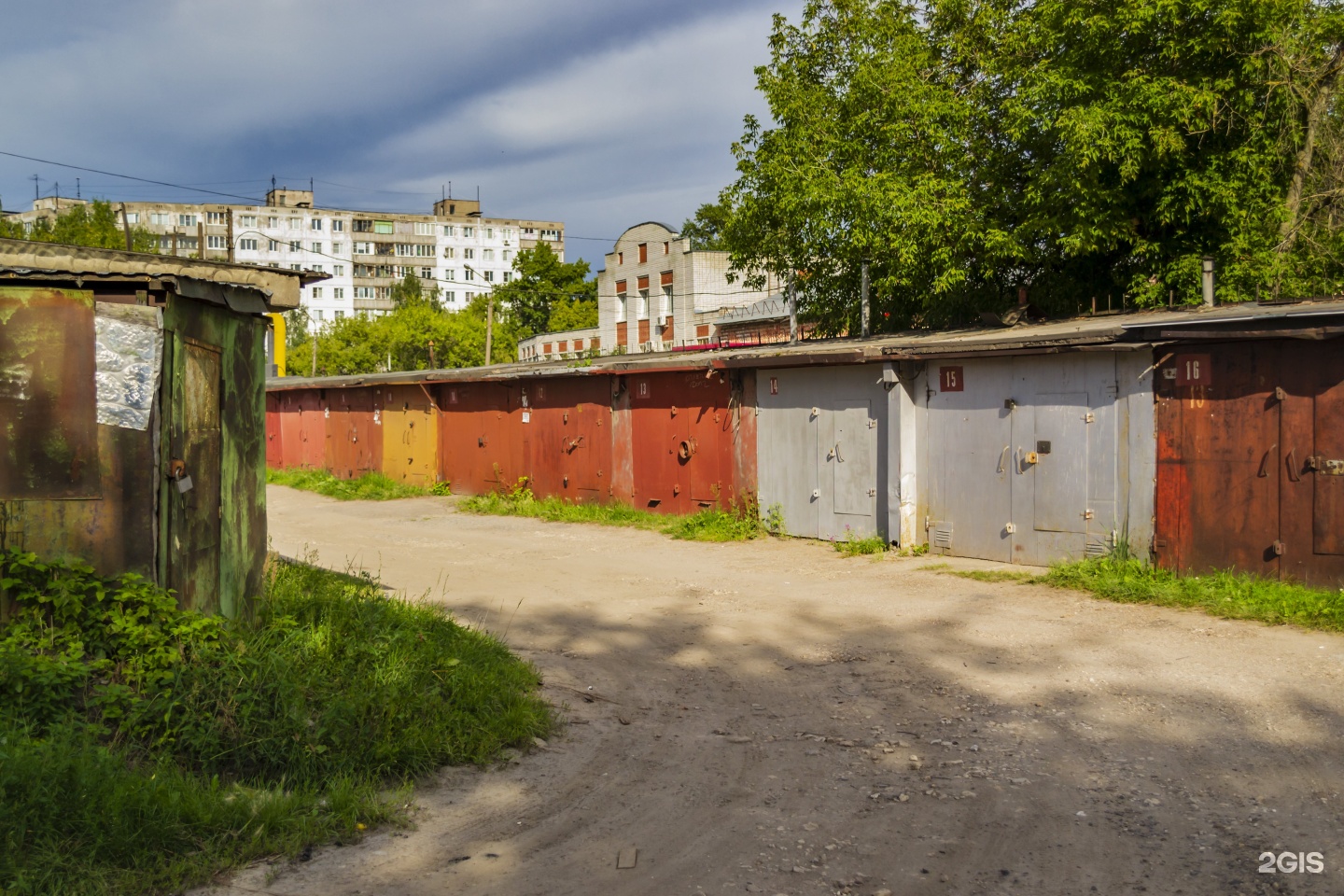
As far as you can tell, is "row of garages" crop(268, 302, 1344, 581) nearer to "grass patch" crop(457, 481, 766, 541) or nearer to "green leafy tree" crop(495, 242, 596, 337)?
"grass patch" crop(457, 481, 766, 541)

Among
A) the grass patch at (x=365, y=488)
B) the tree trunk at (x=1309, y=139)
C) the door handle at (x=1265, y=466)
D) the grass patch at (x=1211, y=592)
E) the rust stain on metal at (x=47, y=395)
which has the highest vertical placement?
the tree trunk at (x=1309, y=139)

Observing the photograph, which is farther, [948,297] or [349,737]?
[948,297]

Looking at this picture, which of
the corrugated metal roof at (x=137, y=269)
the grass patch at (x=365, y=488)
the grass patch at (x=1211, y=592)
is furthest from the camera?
the grass patch at (x=365, y=488)

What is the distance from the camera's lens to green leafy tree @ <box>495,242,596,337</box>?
5969cm

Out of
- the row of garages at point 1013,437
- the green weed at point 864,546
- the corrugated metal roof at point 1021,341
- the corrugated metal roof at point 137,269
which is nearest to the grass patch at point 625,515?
the row of garages at point 1013,437

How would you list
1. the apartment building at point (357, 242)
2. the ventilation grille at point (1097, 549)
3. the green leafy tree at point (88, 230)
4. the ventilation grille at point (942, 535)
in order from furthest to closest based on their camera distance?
the apartment building at point (357, 242), the green leafy tree at point (88, 230), the ventilation grille at point (942, 535), the ventilation grille at point (1097, 549)

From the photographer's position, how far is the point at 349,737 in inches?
214

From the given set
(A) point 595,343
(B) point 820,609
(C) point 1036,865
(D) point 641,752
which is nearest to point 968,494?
(B) point 820,609

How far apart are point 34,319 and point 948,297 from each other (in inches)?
658

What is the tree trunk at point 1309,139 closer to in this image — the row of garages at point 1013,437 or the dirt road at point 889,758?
the row of garages at point 1013,437

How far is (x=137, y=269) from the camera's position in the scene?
6527 millimetres

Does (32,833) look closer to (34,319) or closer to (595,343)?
(34,319)
